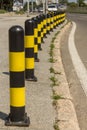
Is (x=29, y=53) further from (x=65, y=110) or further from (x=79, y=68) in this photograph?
(x=79, y=68)

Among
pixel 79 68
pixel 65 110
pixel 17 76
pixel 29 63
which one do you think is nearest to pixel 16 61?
pixel 17 76

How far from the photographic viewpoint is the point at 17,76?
5.25 metres

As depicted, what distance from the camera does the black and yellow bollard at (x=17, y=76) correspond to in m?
5.14

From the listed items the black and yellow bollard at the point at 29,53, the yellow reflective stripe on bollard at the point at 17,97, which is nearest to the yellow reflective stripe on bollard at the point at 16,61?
the yellow reflective stripe on bollard at the point at 17,97

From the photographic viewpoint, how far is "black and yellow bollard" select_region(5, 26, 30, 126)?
5.14m

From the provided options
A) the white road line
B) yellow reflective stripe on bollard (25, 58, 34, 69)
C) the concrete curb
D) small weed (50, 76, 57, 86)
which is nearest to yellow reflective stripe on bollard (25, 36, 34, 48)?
yellow reflective stripe on bollard (25, 58, 34, 69)

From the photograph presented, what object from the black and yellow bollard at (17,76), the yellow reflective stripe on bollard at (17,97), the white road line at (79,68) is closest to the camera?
the black and yellow bollard at (17,76)

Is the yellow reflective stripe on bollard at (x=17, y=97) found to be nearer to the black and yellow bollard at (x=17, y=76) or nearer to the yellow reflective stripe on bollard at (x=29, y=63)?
the black and yellow bollard at (x=17, y=76)

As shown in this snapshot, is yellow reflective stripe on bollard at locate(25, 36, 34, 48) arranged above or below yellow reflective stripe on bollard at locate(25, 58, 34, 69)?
above

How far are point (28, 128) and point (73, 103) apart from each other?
1.53 meters

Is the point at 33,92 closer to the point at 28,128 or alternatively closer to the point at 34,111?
the point at 34,111

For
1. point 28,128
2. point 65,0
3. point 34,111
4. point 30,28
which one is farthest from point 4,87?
point 65,0

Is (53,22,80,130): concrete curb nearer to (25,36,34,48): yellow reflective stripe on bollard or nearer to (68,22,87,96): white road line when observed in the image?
(68,22,87,96): white road line

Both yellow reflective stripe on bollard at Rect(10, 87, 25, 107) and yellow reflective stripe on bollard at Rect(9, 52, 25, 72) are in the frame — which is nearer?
yellow reflective stripe on bollard at Rect(9, 52, 25, 72)
